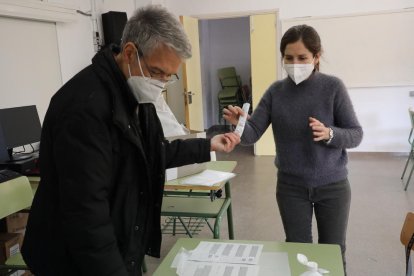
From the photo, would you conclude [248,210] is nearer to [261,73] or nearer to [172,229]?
[172,229]

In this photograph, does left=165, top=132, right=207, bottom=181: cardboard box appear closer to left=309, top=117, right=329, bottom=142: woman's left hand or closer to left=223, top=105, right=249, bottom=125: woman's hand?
left=223, top=105, right=249, bottom=125: woman's hand

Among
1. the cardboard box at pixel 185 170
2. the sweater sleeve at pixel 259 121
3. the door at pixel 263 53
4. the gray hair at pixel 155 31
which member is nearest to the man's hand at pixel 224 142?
the sweater sleeve at pixel 259 121

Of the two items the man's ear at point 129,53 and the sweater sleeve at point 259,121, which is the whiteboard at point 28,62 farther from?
the man's ear at point 129,53

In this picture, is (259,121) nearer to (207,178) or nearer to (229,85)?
(207,178)

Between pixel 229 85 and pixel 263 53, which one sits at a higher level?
pixel 263 53

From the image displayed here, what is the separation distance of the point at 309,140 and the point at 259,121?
0.26m

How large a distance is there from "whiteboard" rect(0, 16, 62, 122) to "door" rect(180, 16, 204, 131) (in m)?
1.94

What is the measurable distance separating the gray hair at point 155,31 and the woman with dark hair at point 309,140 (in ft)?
2.34

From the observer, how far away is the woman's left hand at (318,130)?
144 cm

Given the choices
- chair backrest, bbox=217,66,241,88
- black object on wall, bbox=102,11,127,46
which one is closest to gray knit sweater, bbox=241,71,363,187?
black object on wall, bbox=102,11,127,46

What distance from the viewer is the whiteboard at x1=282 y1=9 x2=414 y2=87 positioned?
196 inches

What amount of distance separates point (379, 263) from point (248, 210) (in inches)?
52.3

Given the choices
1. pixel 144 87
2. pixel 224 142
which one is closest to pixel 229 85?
pixel 224 142

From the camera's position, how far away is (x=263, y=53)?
553 centimetres
